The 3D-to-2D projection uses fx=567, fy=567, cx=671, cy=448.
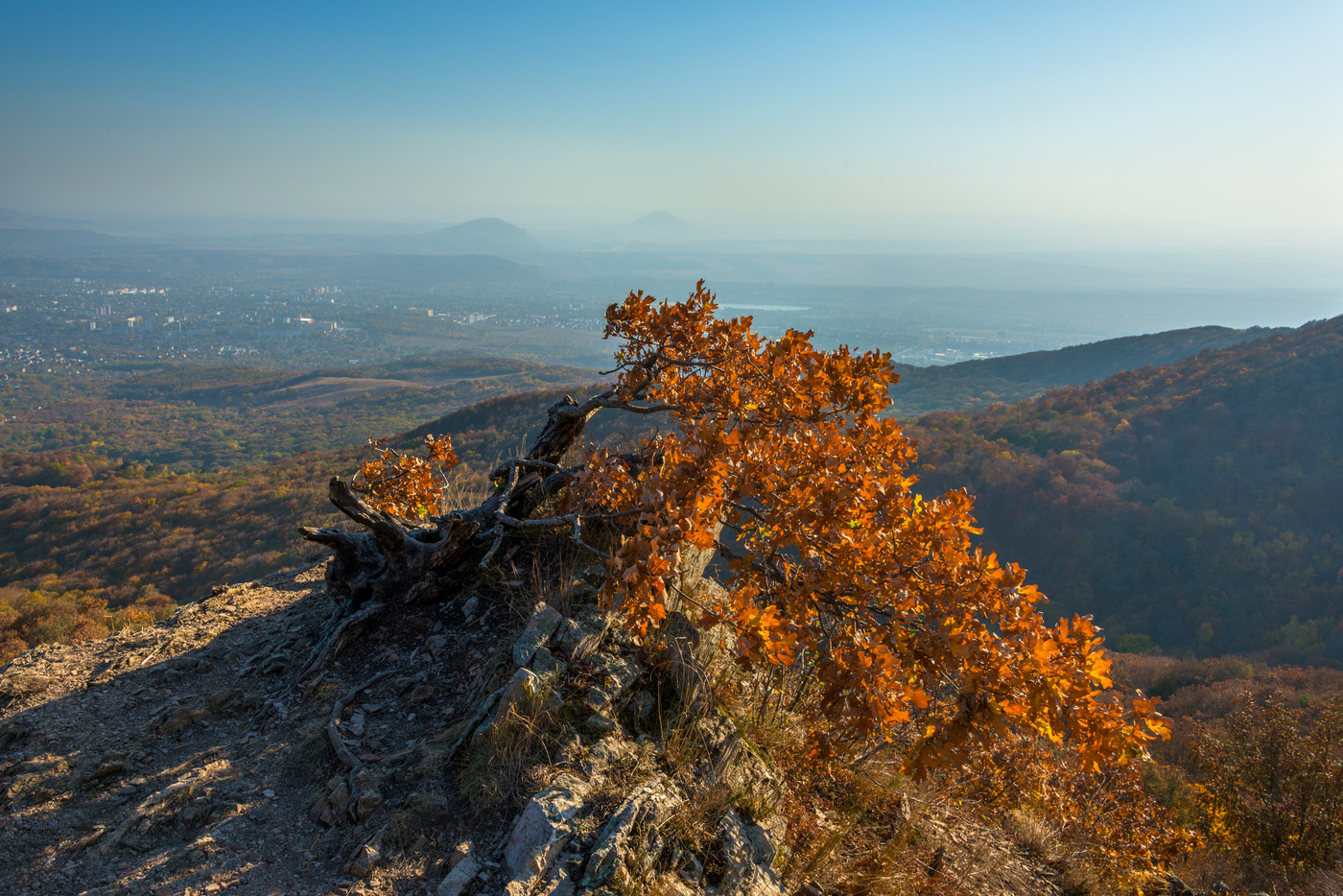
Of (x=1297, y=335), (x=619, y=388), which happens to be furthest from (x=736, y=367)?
(x=1297, y=335)

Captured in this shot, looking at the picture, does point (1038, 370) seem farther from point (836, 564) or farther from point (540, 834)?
point (540, 834)

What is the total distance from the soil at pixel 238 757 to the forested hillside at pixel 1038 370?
5898cm

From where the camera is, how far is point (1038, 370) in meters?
74.2

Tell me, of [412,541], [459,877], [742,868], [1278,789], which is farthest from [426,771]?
[1278,789]

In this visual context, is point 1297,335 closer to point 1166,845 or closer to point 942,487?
point 942,487

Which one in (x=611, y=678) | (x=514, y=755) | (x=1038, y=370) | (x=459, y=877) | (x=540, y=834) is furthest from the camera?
(x=1038, y=370)

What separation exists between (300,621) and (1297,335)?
234ft

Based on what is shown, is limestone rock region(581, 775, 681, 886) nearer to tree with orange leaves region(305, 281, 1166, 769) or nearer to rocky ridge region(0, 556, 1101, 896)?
rocky ridge region(0, 556, 1101, 896)

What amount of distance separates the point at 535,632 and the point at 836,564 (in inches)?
84.9

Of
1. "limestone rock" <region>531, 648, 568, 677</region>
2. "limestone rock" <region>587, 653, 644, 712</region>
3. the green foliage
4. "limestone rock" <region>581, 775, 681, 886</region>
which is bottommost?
the green foliage

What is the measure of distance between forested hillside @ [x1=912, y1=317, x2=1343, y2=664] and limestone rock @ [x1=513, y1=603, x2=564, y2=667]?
25722 millimetres

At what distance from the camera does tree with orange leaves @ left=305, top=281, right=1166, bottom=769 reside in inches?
111

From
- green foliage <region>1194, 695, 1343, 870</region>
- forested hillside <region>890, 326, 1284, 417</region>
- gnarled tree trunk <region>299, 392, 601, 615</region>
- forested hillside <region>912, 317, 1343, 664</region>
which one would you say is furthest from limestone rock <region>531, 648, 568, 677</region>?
forested hillside <region>890, 326, 1284, 417</region>

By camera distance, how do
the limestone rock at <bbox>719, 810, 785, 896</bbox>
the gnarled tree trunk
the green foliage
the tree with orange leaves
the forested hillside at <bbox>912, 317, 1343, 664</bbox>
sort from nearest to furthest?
the tree with orange leaves → the limestone rock at <bbox>719, 810, 785, 896</bbox> → the gnarled tree trunk → the green foliage → the forested hillside at <bbox>912, 317, 1343, 664</bbox>
